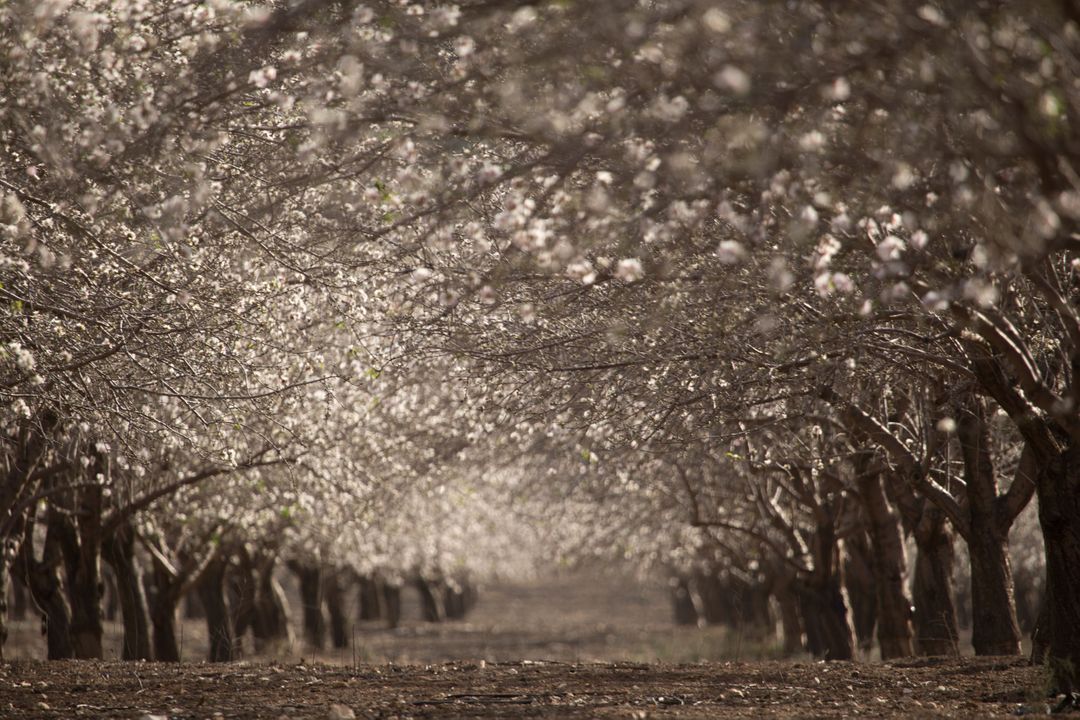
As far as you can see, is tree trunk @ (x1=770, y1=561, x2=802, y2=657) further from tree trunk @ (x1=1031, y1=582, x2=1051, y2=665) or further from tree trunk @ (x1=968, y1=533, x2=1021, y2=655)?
tree trunk @ (x1=1031, y1=582, x2=1051, y2=665)

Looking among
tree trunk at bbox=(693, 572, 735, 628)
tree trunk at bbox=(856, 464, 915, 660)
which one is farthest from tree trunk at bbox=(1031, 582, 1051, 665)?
tree trunk at bbox=(693, 572, 735, 628)

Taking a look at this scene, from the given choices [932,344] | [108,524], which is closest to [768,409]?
[932,344]

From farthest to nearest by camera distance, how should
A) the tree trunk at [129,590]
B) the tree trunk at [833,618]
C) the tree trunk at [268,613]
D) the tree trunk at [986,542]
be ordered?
the tree trunk at [268,613]
the tree trunk at [833,618]
the tree trunk at [129,590]
the tree trunk at [986,542]

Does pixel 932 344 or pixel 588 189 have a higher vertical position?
pixel 588 189

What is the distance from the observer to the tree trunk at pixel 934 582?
16.2m

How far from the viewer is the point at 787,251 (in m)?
9.29

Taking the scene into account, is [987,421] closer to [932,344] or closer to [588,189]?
[932,344]

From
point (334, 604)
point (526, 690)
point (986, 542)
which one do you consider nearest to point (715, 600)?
Result: point (334, 604)

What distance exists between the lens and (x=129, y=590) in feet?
60.7

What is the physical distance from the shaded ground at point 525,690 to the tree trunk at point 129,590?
4875 mm

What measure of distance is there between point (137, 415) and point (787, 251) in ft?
21.9

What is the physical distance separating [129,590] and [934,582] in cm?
1316

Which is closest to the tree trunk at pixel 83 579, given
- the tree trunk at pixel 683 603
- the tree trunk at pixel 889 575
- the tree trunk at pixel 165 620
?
the tree trunk at pixel 165 620

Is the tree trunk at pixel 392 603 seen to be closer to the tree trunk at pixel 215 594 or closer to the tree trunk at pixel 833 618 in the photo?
the tree trunk at pixel 215 594
